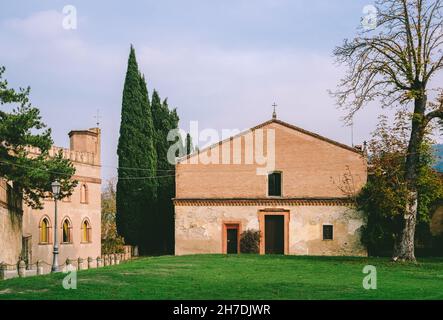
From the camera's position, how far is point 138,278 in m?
17.7

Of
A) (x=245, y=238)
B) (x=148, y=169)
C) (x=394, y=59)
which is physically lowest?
(x=245, y=238)

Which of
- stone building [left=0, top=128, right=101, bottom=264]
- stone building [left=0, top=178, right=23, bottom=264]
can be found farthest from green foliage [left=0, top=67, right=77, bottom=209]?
stone building [left=0, top=128, right=101, bottom=264]

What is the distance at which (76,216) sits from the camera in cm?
4484

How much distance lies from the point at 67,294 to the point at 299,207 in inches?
1018

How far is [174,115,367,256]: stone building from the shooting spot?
38219 millimetres

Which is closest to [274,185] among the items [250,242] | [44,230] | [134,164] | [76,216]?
[250,242]

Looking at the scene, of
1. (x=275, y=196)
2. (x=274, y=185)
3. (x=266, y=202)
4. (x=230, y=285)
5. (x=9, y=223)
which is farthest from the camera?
(x=274, y=185)

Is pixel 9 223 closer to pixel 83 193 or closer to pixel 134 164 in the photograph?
pixel 134 164

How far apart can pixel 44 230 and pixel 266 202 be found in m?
14.6

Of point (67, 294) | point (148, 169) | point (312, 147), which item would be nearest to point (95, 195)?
point (148, 169)

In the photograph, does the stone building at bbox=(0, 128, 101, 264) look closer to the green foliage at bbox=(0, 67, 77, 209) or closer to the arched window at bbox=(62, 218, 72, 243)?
the arched window at bbox=(62, 218, 72, 243)

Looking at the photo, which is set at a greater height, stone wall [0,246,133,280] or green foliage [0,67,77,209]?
green foliage [0,67,77,209]

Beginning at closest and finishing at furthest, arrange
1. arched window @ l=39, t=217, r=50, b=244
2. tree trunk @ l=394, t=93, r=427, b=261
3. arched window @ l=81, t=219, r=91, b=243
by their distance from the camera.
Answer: tree trunk @ l=394, t=93, r=427, b=261 → arched window @ l=39, t=217, r=50, b=244 → arched window @ l=81, t=219, r=91, b=243
